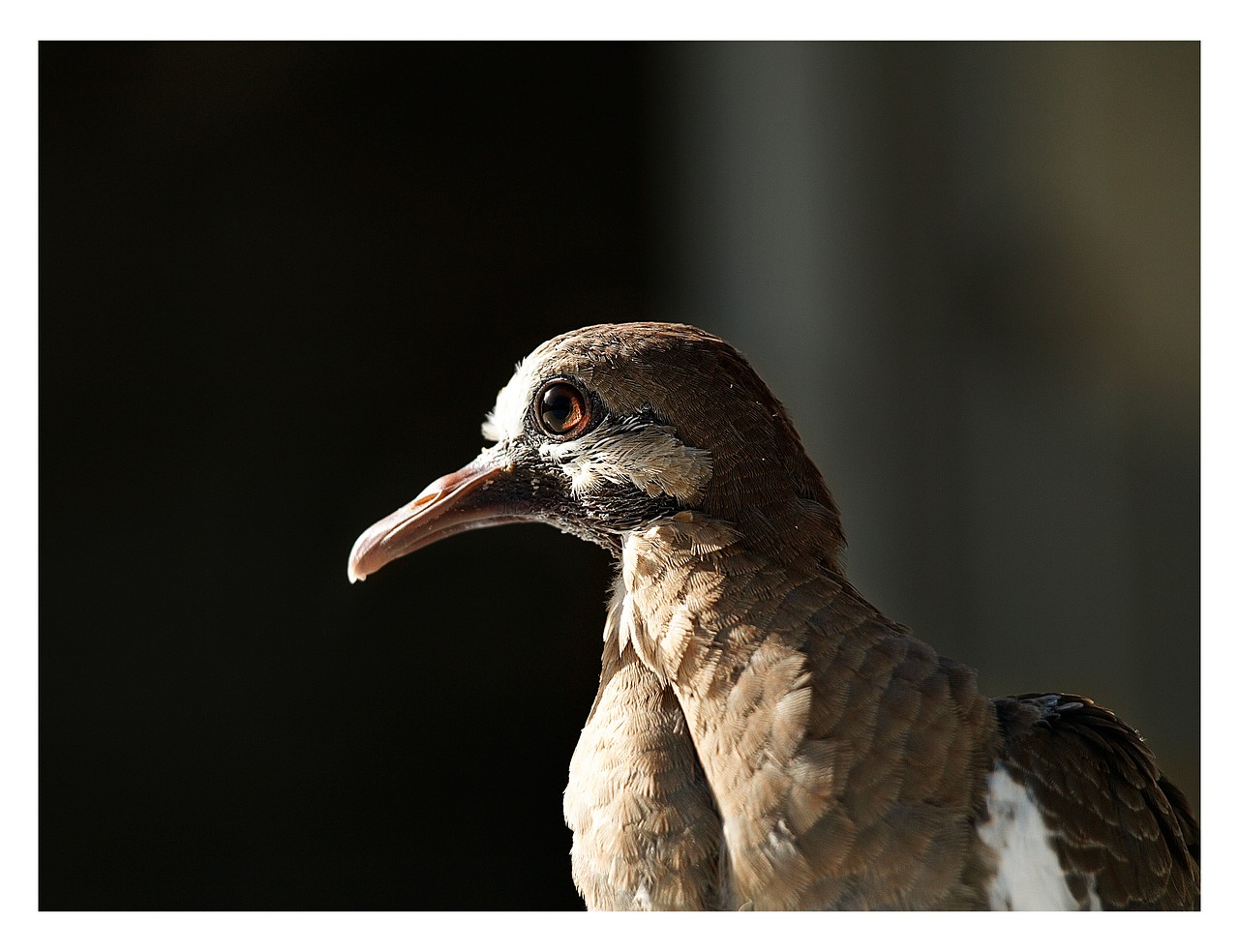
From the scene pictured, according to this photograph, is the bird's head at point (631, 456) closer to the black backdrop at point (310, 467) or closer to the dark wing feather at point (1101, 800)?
the dark wing feather at point (1101, 800)

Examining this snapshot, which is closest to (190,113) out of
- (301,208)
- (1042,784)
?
(301,208)

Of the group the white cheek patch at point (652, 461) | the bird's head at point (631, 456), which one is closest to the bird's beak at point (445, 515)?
the bird's head at point (631, 456)

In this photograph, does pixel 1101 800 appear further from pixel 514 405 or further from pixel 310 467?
pixel 310 467

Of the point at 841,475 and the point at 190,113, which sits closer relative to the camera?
the point at 190,113

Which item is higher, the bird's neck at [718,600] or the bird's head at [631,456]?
the bird's head at [631,456]

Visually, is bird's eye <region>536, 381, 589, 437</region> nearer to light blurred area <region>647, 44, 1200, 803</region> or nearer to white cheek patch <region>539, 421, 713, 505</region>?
white cheek patch <region>539, 421, 713, 505</region>

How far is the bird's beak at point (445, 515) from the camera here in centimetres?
120

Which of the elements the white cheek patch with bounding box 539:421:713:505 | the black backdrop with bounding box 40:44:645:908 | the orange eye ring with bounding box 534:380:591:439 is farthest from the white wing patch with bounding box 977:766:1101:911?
the black backdrop with bounding box 40:44:645:908

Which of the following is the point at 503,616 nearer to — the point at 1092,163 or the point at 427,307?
the point at 427,307

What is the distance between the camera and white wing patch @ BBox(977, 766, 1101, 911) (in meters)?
1.07

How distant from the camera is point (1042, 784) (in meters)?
1.12

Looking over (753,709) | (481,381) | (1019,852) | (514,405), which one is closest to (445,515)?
(514,405)

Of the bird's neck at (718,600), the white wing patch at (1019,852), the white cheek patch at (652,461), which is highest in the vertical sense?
the white cheek patch at (652,461)

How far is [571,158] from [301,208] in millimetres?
545
